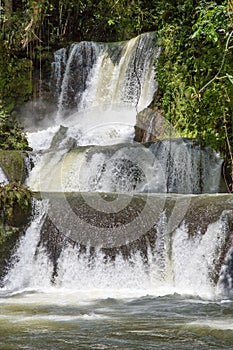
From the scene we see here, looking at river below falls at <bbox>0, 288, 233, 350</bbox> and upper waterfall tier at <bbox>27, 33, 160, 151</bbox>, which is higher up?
upper waterfall tier at <bbox>27, 33, 160, 151</bbox>

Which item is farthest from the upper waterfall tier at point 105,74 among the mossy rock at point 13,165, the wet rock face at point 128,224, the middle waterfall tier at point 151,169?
the wet rock face at point 128,224

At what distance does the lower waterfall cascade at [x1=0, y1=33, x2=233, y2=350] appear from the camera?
462cm

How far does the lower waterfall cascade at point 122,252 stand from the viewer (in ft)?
15.2

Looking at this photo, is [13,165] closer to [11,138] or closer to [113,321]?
[11,138]

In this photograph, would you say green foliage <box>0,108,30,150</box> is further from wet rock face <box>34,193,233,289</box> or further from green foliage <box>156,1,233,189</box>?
wet rock face <box>34,193,233,289</box>

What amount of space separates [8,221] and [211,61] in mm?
4729

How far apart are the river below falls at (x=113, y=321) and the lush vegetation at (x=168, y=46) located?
222 centimetres

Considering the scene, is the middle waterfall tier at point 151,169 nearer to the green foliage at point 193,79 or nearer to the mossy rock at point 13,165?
the green foliage at point 193,79

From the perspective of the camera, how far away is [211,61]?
9.52 metres

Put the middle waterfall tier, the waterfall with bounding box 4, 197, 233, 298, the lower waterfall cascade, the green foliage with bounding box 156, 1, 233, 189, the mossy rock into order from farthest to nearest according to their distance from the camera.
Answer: the mossy rock
the middle waterfall tier
the green foliage with bounding box 156, 1, 233, 189
the waterfall with bounding box 4, 197, 233, 298
the lower waterfall cascade

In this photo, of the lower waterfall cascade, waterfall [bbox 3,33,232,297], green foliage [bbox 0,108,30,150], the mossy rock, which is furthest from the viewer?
green foliage [bbox 0,108,30,150]

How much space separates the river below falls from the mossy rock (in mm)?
3956

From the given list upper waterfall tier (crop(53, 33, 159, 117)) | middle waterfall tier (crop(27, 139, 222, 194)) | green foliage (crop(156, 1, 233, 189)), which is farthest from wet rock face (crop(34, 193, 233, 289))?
upper waterfall tier (crop(53, 33, 159, 117))

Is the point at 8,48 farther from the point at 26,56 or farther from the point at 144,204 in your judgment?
the point at 144,204
